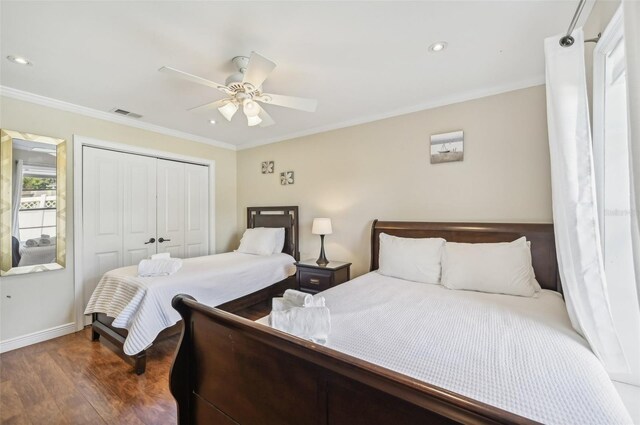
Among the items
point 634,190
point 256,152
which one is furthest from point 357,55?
point 256,152

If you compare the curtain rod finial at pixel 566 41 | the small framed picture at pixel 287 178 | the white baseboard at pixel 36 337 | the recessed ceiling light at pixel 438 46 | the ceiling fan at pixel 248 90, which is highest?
the recessed ceiling light at pixel 438 46

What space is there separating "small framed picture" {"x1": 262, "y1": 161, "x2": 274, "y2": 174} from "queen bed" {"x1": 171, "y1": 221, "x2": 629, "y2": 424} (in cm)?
290

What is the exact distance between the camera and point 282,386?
1034mm

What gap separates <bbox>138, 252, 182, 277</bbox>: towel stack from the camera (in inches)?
99.2

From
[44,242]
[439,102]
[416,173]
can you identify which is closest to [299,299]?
[416,173]

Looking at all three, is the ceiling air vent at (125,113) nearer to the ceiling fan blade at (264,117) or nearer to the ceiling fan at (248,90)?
the ceiling fan at (248,90)

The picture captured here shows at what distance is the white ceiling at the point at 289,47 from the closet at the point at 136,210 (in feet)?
2.81

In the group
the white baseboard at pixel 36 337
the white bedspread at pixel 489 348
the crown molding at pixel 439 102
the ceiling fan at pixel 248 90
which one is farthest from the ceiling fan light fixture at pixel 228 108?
the white baseboard at pixel 36 337

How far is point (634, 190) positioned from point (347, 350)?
Result: 111 centimetres

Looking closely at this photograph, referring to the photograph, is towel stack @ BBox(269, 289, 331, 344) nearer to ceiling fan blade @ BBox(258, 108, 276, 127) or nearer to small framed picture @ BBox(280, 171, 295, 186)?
ceiling fan blade @ BBox(258, 108, 276, 127)

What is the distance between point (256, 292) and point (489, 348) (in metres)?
2.61

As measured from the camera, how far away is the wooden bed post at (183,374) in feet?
4.58

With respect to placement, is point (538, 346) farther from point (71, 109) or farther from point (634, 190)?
point (71, 109)

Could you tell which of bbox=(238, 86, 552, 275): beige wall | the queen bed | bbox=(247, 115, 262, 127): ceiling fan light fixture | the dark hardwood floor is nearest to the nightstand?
bbox=(238, 86, 552, 275): beige wall
